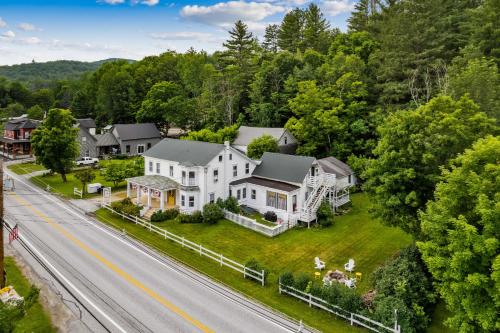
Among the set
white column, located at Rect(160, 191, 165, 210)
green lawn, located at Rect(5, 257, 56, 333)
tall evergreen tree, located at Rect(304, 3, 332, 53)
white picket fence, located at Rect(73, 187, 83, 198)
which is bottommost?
green lawn, located at Rect(5, 257, 56, 333)

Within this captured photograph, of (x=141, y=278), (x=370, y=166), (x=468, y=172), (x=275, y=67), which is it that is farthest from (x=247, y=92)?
(x=468, y=172)

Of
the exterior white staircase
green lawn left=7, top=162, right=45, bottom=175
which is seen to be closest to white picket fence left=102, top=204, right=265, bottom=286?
the exterior white staircase

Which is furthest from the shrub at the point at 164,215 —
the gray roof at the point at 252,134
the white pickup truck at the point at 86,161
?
the white pickup truck at the point at 86,161

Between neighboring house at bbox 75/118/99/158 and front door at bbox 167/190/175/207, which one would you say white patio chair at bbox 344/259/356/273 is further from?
neighboring house at bbox 75/118/99/158

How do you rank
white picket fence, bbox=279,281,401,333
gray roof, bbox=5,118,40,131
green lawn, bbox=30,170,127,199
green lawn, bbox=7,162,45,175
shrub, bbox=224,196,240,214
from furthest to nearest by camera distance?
1. gray roof, bbox=5,118,40,131
2. green lawn, bbox=7,162,45,175
3. green lawn, bbox=30,170,127,199
4. shrub, bbox=224,196,240,214
5. white picket fence, bbox=279,281,401,333

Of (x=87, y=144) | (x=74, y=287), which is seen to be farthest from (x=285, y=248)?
(x=87, y=144)

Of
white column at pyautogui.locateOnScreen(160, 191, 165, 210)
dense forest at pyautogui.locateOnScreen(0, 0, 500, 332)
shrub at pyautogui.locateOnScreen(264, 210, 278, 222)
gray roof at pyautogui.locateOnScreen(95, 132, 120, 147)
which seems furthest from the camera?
gray roof at pyautogui.locateOnScreen(95, 132, 120, 147)

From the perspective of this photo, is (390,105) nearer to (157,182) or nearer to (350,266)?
(350,266)
